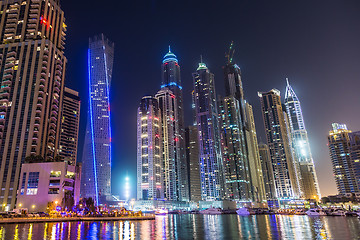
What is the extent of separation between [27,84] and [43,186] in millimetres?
53882

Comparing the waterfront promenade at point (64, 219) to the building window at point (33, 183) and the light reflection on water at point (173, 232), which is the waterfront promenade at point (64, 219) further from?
the building window at point (33, 183)

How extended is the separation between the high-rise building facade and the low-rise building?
9292mm

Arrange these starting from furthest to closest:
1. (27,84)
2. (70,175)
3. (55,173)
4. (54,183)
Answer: (27,84)
(70,175)
(55,173)
(54,183)

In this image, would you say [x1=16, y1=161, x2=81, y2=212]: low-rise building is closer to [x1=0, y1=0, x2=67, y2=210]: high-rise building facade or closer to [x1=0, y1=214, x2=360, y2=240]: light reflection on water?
[x1=0, y1=0, x2=67, y2=210]: high-rise building facade

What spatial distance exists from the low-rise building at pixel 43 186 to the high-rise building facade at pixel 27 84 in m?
9.29

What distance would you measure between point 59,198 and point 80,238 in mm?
76100

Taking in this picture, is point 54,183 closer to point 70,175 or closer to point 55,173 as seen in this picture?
point 55,173

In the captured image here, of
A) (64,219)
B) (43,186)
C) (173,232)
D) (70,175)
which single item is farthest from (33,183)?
(173,232)

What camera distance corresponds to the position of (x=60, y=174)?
11275 centimetres

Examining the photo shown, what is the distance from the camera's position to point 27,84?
13225cm

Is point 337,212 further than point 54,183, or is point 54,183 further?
Answer: point 337,212

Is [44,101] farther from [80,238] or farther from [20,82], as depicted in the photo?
[80,238]

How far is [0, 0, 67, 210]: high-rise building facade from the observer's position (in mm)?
120562

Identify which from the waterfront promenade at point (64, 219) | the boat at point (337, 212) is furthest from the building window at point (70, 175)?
the boat at point (337, 212)
